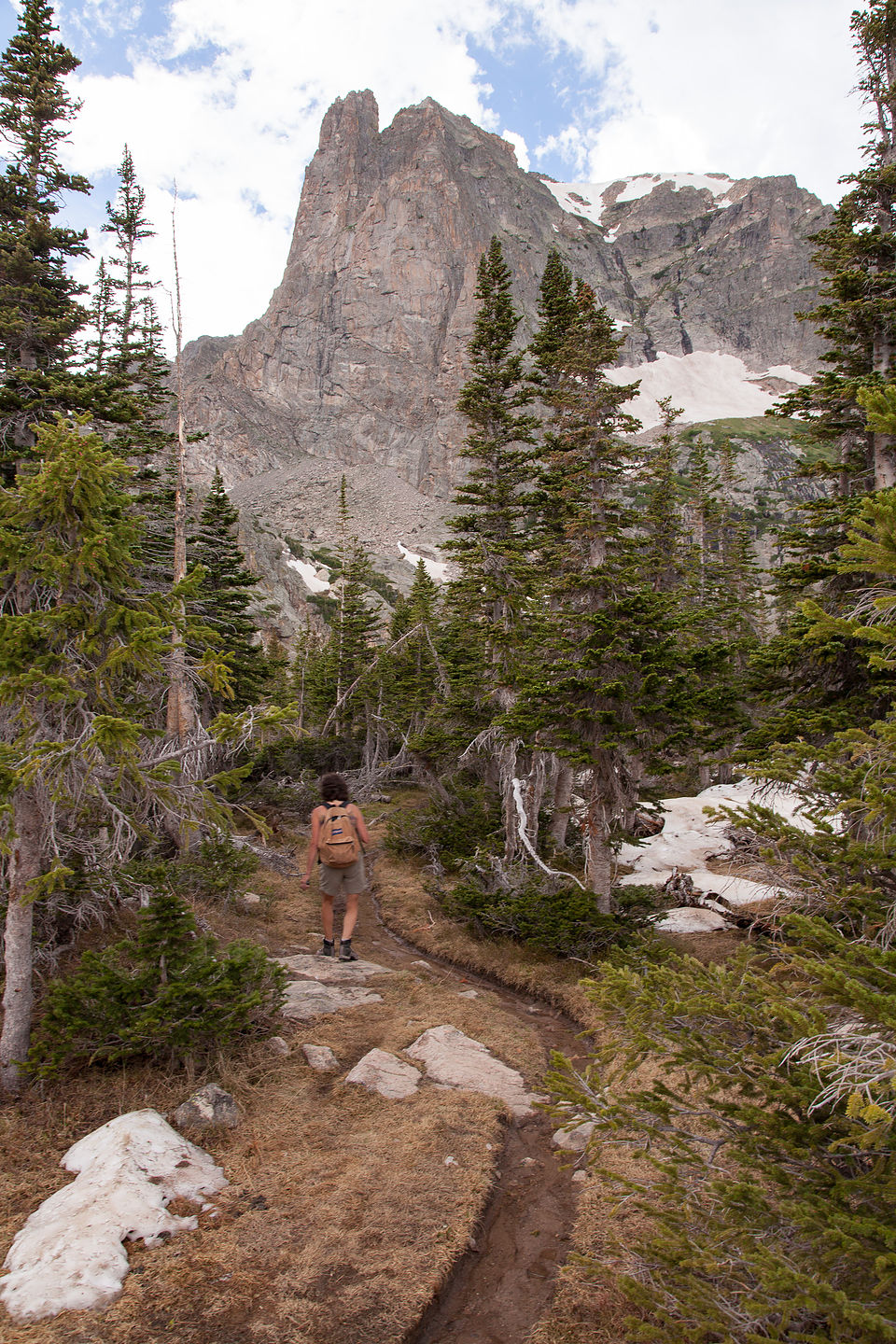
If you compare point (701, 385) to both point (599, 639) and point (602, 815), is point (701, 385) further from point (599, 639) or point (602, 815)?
point (602, 815)

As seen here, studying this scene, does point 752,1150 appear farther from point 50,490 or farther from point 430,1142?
point 50,490

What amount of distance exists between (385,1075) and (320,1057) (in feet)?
2.30

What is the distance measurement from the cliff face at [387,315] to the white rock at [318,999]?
413 feet

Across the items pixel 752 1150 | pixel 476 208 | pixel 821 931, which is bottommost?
pixel 752 1150

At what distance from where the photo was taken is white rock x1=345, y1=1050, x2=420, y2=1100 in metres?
6.24

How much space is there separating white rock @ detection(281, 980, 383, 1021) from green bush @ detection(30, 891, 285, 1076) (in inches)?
62.0

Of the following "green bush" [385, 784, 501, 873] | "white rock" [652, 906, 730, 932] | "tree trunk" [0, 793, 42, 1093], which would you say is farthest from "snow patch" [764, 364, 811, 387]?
"tree trunk" [0, 793, 42, 1093]

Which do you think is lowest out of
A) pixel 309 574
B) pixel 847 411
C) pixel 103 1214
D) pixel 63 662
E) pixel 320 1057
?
pixel 320 1057

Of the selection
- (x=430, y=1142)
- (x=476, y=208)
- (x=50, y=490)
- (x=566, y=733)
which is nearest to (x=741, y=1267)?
(x=430, y=1142)

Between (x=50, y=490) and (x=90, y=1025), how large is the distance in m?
4.46

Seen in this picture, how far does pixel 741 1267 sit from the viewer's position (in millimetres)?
3365

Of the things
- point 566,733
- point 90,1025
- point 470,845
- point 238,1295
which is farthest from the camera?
point 470,845

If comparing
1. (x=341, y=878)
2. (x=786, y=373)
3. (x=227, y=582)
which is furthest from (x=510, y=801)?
(x=786, y=373)

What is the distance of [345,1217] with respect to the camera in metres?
4.47
